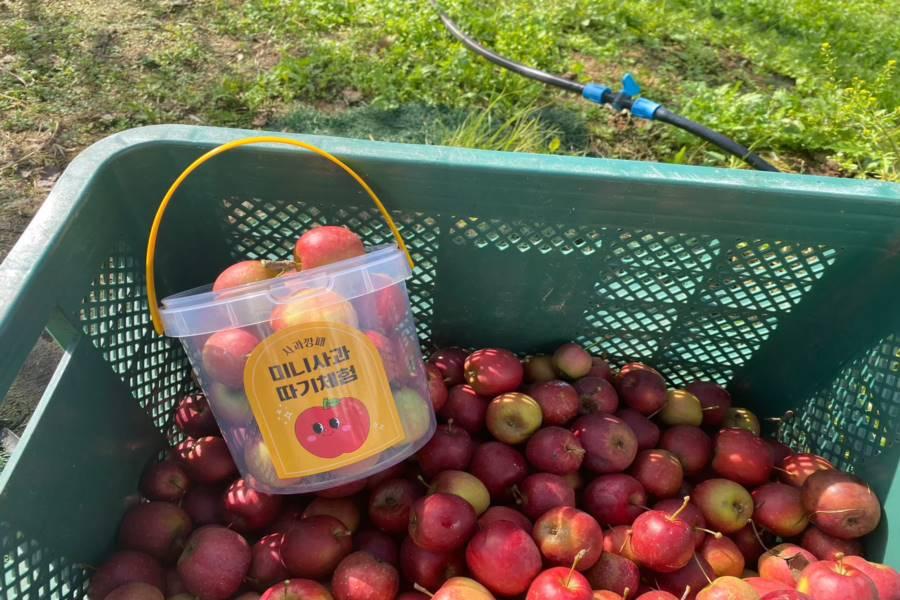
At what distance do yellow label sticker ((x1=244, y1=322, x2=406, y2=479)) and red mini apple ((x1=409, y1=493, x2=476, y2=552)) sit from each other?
0.17 m

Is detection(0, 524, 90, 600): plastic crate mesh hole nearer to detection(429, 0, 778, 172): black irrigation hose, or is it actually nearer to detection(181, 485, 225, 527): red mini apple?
detection(181, 485, 225, 527): red mini apple

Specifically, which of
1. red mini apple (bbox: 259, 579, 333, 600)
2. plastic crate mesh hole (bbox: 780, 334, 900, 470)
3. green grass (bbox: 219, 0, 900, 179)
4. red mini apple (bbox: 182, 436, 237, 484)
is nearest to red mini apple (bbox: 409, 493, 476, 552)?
red mini apple (bbox: 259, 579, 333, 600)

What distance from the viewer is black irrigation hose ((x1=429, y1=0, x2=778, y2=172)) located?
3031 millimetres

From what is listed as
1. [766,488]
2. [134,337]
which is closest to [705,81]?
[766,488]

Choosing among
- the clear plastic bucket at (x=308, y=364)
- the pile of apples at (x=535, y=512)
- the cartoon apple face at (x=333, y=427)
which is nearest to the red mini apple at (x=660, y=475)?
the pile of apples at (x=535, y=512)

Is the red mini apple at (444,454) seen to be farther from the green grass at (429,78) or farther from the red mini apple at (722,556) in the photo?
the green grass at (429,78)

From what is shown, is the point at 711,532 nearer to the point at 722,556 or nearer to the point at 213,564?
A: the point at 722,556

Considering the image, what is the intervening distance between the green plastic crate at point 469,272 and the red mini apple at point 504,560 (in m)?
0.70

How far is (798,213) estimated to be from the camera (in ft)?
5.72

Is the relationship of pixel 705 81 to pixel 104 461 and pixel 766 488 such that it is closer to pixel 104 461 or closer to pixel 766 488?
pixel 766 488

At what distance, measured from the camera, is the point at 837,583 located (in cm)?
154

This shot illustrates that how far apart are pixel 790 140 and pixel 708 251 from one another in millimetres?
A: 2100

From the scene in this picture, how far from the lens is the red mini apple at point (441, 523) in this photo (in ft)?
5.35

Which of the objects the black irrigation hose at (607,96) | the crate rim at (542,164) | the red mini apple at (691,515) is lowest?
the red mini apple at (691,515)
